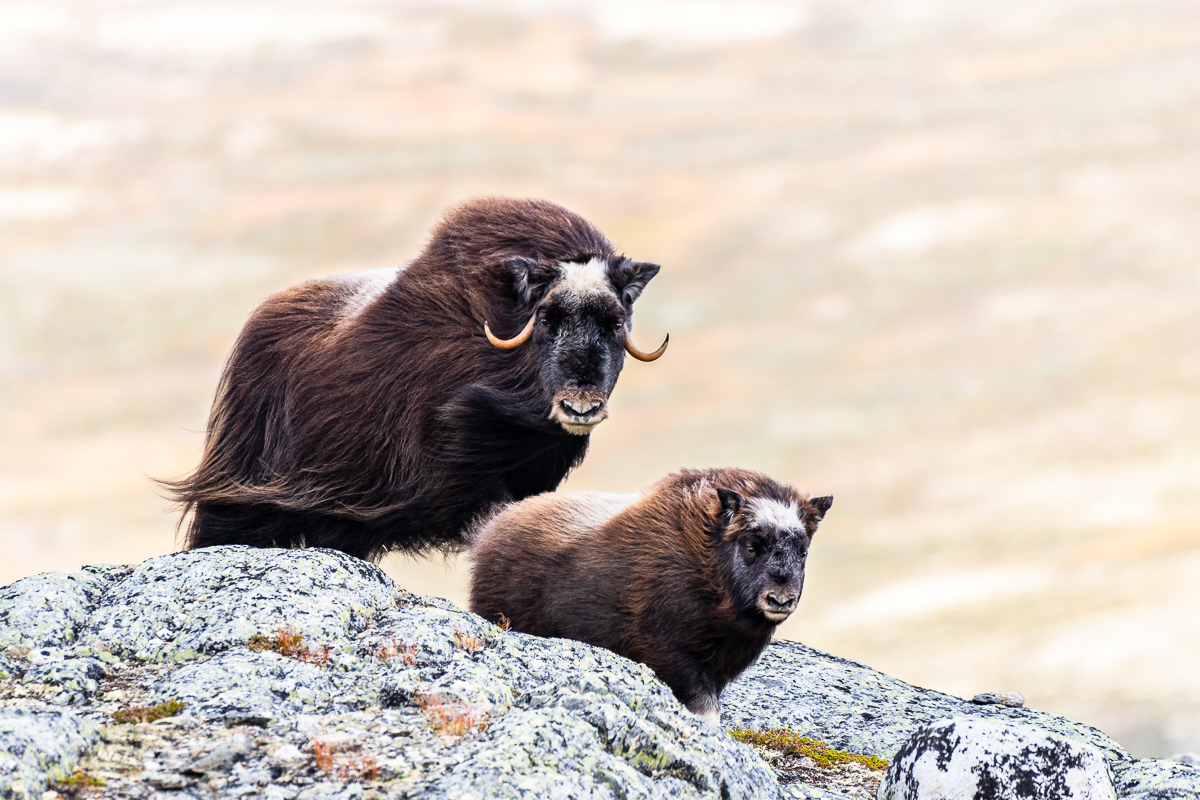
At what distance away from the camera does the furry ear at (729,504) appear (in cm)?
764

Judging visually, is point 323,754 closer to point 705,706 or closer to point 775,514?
point 705,706

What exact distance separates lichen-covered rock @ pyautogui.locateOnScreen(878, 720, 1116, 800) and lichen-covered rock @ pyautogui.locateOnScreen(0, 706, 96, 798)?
4.24 metres

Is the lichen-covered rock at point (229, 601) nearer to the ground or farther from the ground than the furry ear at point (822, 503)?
nearer to the ground

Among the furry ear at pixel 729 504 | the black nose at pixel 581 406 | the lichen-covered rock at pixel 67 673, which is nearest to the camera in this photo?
the lichen-covered rock at pixel 67 673

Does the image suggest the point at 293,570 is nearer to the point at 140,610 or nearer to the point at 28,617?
the point at 140,610

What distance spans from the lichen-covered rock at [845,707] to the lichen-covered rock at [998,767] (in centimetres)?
184

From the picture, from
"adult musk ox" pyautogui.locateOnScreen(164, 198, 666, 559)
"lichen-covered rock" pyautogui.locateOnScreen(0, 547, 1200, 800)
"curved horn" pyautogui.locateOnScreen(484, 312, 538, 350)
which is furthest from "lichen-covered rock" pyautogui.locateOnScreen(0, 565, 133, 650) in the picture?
"curved horn" pyautogui.locateOnScreen(484, 312, 538, 350)

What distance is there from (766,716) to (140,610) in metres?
4.65

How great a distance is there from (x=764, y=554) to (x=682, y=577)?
50cm

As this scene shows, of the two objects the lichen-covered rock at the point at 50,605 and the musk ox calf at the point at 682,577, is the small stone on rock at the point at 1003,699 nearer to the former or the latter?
the musk ox calf at the point at 682,577

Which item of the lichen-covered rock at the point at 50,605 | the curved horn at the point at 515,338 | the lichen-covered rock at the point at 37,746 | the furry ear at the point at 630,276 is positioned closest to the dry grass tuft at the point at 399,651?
the lichen-covered rock at the point at 37,746

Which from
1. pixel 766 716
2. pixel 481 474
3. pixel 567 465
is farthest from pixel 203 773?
pixel 766 716

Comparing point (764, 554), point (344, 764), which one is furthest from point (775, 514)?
point (344, 764)

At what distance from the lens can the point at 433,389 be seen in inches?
338
